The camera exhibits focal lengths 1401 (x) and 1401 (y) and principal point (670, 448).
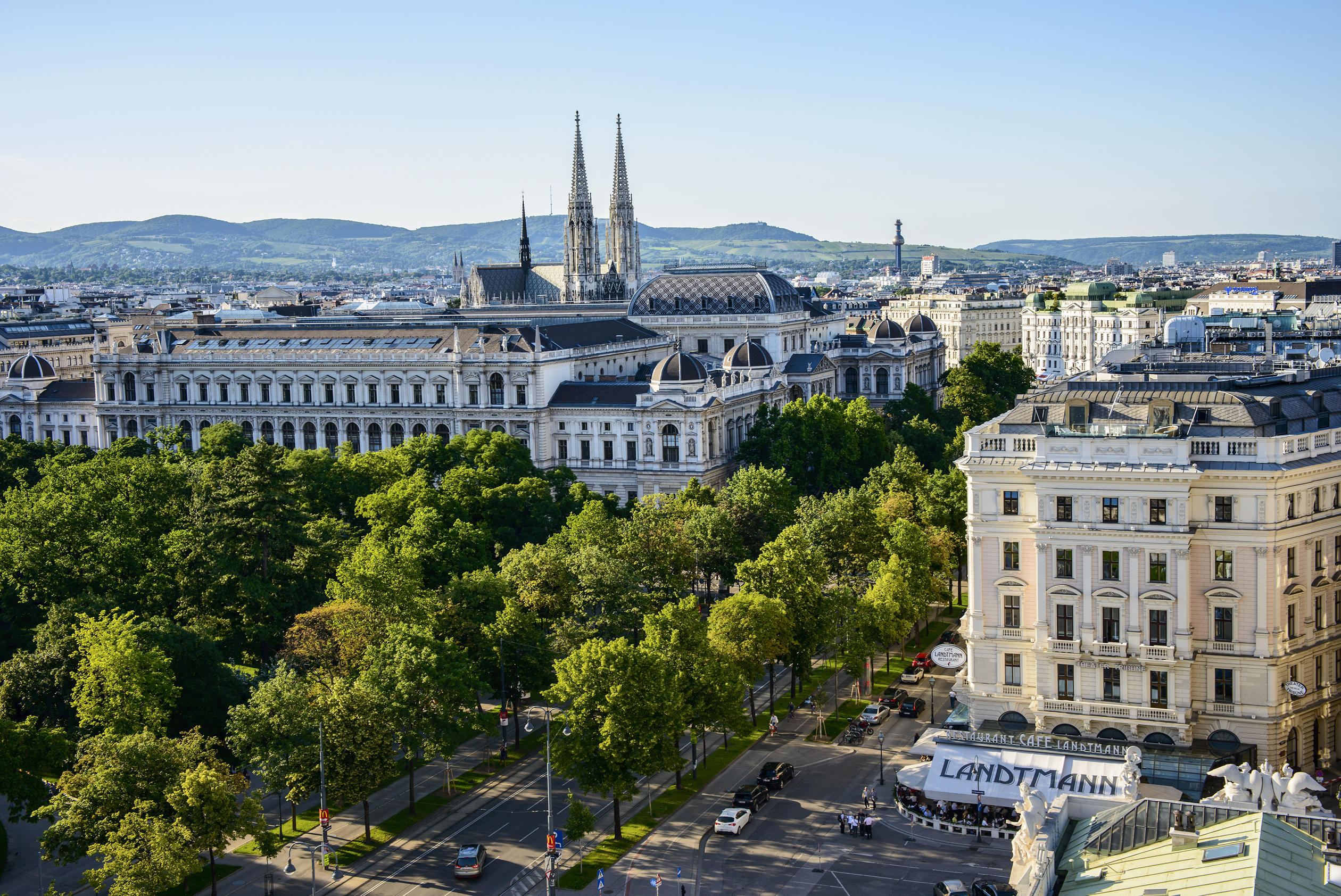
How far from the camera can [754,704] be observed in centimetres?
8412

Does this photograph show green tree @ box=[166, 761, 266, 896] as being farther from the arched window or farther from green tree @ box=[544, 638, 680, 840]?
the arched window

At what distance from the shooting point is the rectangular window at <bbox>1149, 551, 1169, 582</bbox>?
64.6 meters

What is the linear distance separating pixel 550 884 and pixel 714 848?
399 inches

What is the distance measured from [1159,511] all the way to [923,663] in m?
28.6

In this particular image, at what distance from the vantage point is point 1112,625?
65938 millimetres

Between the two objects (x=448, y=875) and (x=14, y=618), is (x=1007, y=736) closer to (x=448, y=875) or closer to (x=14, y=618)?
(x=448, y=875)

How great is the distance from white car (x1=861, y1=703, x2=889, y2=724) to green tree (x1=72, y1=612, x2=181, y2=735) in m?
36.8

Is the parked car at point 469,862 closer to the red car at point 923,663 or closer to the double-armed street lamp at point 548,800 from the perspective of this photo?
the double-armed street lamp at point 548,800

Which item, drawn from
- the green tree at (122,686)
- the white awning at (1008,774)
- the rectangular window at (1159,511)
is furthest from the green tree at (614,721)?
the rectangular window at (1159,511)

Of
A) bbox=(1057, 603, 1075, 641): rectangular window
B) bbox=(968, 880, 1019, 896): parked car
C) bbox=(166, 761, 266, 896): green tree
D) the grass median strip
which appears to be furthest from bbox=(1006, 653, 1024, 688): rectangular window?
bbox=(166, 761, 266, 896): green tree

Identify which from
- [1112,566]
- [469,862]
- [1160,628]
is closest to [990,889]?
[1160,628]

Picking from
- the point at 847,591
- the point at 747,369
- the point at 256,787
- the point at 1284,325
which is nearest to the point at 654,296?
the point at 747,369

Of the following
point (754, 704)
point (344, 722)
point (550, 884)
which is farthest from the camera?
point (754, 704)

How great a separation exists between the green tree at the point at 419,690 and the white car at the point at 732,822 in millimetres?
13516
